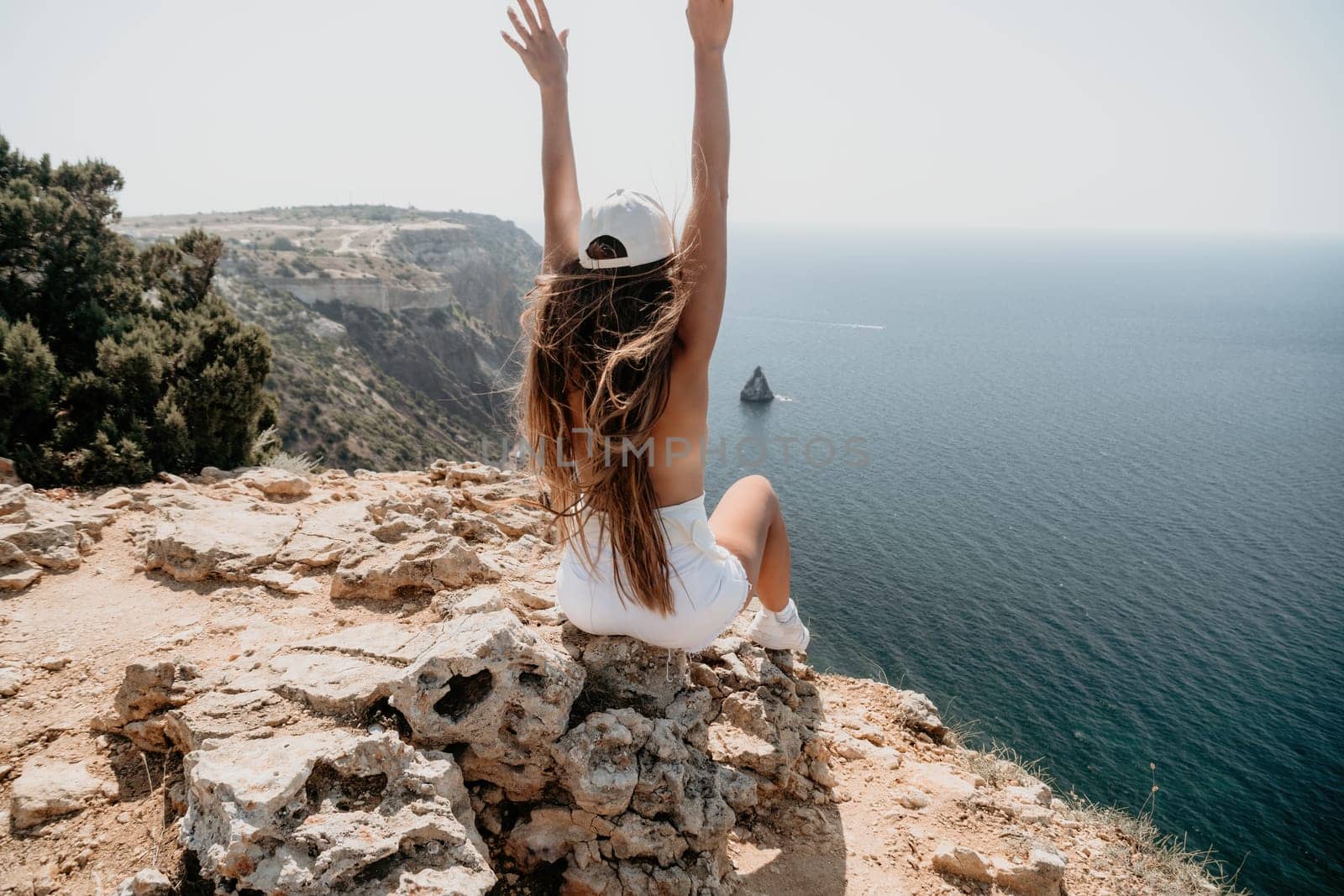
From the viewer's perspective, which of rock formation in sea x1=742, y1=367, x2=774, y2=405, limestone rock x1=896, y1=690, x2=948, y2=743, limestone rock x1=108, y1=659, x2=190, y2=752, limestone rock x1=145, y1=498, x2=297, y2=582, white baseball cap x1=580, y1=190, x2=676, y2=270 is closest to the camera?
white baseball cap x1=580, y1=190, x2=676, y2=270

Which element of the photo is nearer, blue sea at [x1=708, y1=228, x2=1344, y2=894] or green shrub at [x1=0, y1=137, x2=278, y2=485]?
green shrub at [x1=0, y1=137, x2=278, y2=485]

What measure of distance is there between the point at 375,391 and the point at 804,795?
39.7m

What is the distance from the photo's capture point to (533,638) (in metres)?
2.66

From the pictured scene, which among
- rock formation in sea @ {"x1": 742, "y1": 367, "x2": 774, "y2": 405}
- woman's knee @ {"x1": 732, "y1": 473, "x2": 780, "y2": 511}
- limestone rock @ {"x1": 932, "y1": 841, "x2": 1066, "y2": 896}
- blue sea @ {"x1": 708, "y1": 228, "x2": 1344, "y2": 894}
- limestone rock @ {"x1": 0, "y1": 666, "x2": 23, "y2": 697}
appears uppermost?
woman's knee @ {"x1": 732, "y1": 473, "x2": 780, "y2": 511}

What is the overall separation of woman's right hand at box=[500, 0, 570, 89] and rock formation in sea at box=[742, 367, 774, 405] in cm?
5284

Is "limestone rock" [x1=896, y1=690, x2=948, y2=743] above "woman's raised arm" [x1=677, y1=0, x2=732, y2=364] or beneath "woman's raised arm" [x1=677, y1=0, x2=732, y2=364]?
beneath

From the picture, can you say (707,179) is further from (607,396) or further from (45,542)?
(45,542)

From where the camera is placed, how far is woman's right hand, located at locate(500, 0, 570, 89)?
2.89 metres

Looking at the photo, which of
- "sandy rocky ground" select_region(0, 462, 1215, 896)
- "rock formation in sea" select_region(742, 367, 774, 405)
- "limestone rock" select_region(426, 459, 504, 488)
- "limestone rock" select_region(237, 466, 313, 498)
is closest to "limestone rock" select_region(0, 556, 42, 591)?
"sandy rocky ground" select_region(0, 462, 1215, 896)

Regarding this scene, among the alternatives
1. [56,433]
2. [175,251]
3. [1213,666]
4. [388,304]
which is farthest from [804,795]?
[388,304]

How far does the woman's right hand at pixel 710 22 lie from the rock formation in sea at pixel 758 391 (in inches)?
2103

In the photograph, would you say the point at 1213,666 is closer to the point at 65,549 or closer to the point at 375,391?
the point at 65,549

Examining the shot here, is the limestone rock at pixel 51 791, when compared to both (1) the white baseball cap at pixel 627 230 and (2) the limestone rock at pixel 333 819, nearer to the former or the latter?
(2) the limestone rock at pixel 333 819

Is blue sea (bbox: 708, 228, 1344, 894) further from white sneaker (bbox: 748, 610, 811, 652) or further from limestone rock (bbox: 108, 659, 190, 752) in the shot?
limestone rock (bbox: 108, 659, 190, 752)
